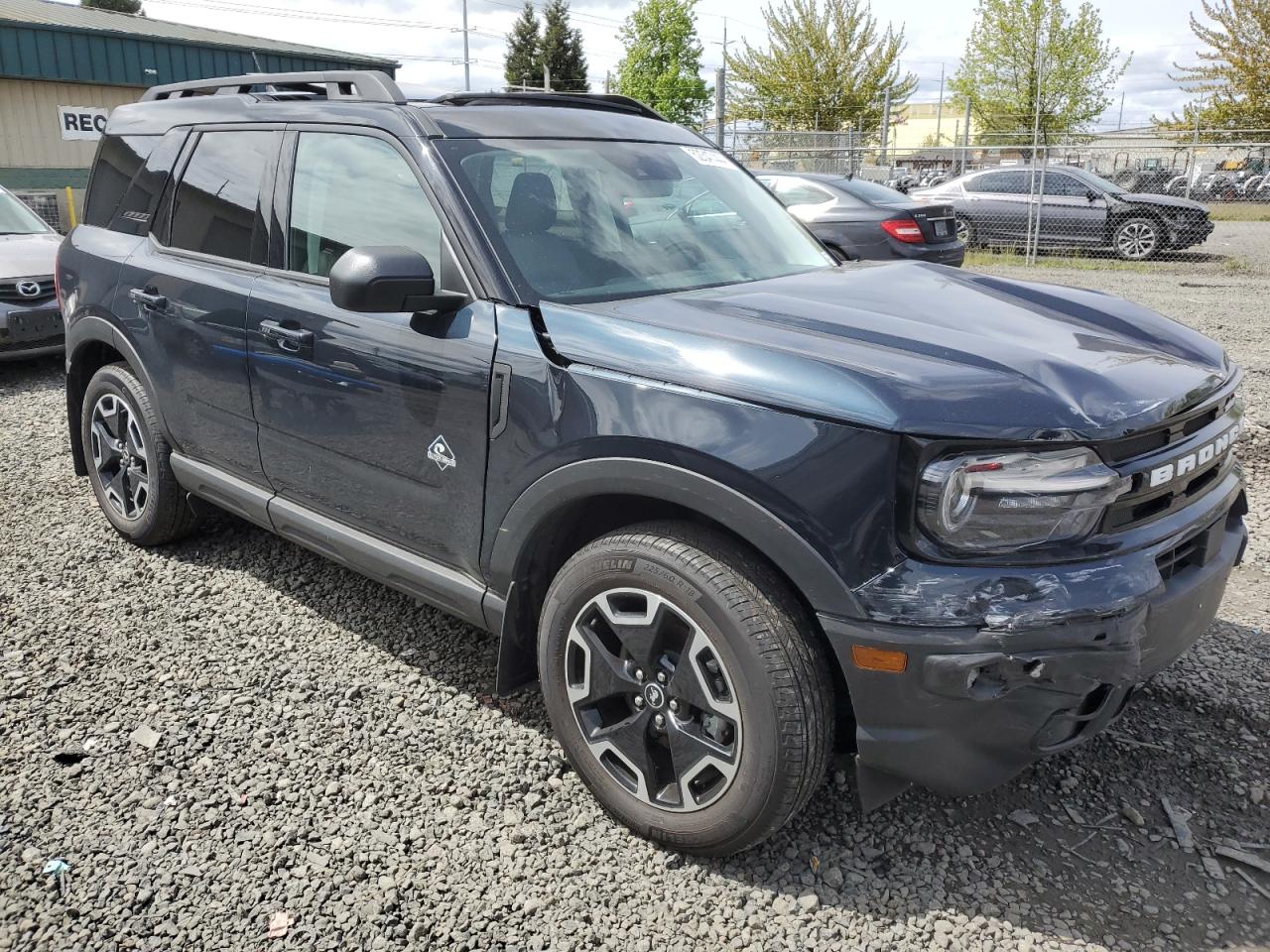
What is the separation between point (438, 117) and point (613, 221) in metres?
0.64

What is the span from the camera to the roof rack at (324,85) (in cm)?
324

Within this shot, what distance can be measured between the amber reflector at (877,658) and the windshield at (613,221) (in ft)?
4.06

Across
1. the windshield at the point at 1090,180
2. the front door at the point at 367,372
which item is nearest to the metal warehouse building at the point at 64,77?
the windshield at the point at 1090,180

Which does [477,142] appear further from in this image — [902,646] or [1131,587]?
[1131,587]

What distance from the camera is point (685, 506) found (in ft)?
7.55

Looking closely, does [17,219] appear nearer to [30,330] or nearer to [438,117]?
[30,330]

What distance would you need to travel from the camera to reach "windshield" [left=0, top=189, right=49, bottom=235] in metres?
8.91

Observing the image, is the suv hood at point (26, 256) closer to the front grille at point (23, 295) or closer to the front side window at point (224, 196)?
the front grille at point (23, 295)

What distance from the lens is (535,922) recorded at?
7.65ft

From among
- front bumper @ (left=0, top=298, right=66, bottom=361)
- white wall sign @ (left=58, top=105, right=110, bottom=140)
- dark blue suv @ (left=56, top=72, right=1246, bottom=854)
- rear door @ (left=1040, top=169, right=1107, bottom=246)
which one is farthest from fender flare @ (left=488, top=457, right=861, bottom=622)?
white wall sign @ (left=58, top=105, right=110, bottom=140)

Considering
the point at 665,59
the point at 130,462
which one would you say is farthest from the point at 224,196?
the point at 665,59

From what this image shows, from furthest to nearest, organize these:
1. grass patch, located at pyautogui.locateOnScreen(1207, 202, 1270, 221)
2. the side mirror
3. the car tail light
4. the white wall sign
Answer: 1. grass patch, located at pyautogui.locateOnScreen(1207, 202, 1270, 221)
2. the white wall sign
3. the car tail light
4. the side mirror

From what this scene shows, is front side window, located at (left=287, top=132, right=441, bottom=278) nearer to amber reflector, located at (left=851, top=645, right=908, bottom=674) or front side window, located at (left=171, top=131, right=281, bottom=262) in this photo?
front side window, located at (left=171, top=131, right=281, bottom=262)

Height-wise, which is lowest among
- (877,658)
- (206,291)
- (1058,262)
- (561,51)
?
(877,658)
